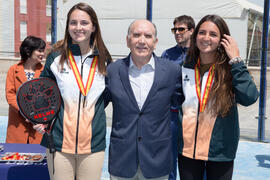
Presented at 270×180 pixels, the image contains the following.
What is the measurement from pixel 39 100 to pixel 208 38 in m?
1.36

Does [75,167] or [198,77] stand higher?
[198,77]

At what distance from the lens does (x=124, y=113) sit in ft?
7.36

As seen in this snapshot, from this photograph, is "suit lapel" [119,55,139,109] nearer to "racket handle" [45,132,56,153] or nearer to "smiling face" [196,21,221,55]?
"smiling face" [196,21,221,55]

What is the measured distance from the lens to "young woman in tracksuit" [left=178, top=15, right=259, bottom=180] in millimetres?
2328

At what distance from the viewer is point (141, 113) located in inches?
88.0

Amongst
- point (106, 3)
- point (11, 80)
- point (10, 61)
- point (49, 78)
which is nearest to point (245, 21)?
point (106, 3)

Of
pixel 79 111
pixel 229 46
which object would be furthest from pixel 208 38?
pixel 79 111

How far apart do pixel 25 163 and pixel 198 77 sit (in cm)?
178

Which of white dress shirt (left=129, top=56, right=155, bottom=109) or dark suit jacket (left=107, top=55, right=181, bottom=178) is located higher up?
white dress shirt (left=129, top=56, right=155, bottom=109)

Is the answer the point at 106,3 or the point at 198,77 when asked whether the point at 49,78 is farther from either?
the point at 106,3

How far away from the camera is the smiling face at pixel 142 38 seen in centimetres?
222

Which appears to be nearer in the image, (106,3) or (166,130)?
(166,130)

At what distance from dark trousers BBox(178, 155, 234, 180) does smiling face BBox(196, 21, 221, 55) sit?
80 centimetres

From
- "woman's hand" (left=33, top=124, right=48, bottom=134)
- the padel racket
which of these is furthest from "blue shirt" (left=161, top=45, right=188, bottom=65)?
"woman's hand" (left=33, top=124, right=48, bottom=134)
